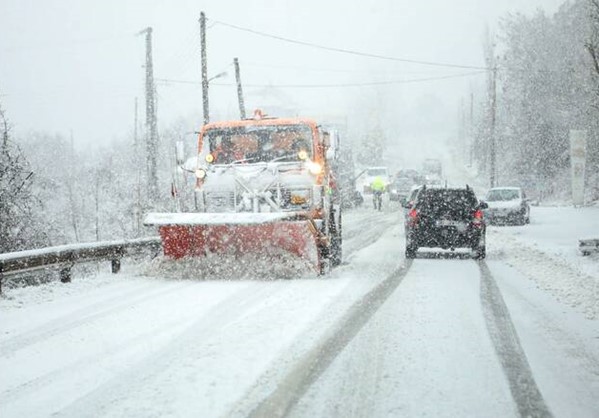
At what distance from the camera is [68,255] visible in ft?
36.1

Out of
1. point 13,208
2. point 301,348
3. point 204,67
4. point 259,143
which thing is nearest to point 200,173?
point 259,143

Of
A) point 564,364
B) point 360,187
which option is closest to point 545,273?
point 564,364

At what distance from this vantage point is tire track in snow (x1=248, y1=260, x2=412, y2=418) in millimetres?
4383

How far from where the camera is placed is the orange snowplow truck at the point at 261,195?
10.5m

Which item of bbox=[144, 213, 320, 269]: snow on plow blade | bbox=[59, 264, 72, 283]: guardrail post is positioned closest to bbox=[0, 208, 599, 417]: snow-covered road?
bbox=[59, 264, 72, 283]: guardrail post

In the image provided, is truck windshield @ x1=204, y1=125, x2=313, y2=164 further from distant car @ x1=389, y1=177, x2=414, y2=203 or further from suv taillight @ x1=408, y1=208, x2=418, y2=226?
distant car @ x1=389, y1=177, x2=414, y2=203

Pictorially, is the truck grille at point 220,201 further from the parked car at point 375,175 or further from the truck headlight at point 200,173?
the parked car at point 375,175

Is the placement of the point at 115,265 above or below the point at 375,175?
below

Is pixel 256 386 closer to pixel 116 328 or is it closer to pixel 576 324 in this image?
pixel 116 328

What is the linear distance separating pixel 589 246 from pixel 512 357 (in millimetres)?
9632

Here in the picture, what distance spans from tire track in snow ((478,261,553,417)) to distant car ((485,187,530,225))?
1847 cm

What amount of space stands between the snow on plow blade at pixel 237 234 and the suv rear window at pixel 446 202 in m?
4.55

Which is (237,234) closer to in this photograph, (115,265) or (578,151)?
(115,265)

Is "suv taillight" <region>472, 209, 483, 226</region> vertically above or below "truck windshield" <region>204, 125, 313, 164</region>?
below
